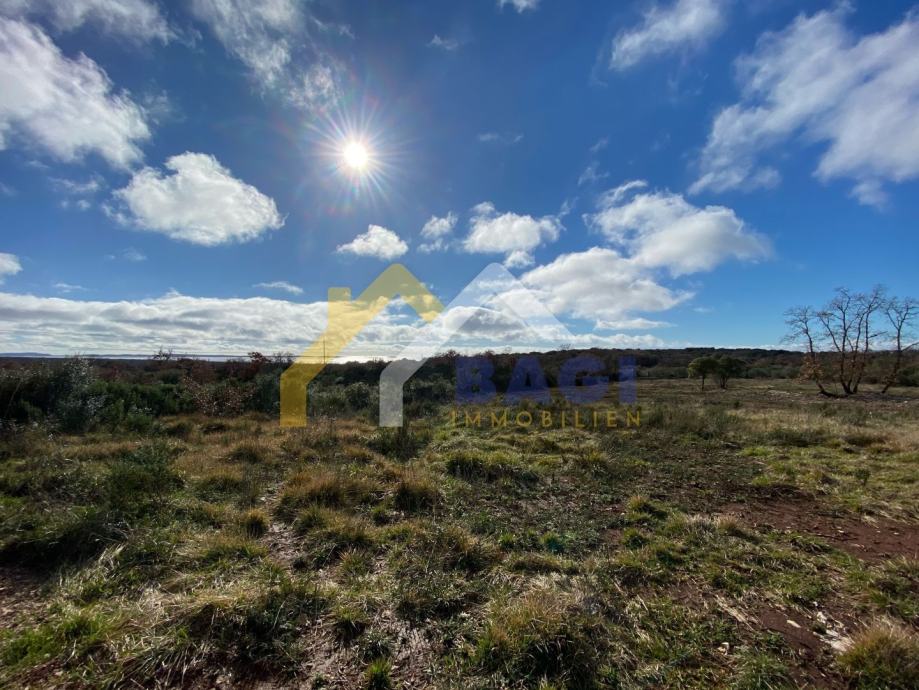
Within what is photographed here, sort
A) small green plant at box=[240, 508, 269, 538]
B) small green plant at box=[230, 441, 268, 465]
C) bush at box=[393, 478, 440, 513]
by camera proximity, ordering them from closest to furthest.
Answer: small green plant at box=[240, 508, 269, 538], bush at box=[393, 478, 440, 513], small green plant at box=[230, 441, 268, 465]

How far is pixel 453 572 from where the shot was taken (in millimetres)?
3367

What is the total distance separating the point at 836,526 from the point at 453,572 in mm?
4512

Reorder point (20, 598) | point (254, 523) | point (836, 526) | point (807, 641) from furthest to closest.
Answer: point (836, 526)
point (254, 523)
point (20, 598)
point (807, 641)

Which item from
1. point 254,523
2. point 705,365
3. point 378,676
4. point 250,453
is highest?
point 705,365

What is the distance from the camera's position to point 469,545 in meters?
3.70

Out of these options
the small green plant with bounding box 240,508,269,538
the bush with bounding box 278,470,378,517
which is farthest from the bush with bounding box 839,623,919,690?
the small green plant with bounding box 240,508,269,538

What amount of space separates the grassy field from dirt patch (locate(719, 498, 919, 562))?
0.04m

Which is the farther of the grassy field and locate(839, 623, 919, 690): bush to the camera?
the grassy field

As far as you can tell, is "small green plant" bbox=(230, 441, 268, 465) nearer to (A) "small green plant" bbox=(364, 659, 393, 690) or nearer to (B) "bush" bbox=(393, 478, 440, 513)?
(B) "bush" bbox=(393, 478, 440, 513)

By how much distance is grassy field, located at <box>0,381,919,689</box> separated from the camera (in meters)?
2.35

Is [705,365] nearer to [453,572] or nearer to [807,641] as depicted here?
[807,641]

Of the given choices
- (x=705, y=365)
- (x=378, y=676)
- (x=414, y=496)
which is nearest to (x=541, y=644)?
(x=378, y=676)

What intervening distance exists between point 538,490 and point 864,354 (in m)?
23.3

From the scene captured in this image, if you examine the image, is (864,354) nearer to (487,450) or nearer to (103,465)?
(487,450)
